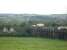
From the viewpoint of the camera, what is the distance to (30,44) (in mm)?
1481

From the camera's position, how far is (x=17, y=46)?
4.89 ft

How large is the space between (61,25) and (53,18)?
12 centimetres

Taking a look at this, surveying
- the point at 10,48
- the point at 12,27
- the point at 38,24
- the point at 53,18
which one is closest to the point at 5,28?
the point at 12,27

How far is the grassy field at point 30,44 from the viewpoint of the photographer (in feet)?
4.81

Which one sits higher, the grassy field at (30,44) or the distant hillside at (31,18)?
the distant hillside at (31,18)

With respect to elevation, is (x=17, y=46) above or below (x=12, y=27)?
below

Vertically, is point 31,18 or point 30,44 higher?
point 31,18

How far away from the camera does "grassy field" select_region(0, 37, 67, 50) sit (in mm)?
1466

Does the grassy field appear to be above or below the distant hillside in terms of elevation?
below
